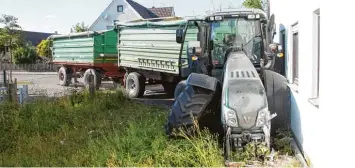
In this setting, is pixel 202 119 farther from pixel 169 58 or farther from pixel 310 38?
pixel 169 58

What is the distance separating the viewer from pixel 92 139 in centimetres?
604

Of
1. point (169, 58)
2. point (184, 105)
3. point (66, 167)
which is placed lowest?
point (66, 167)

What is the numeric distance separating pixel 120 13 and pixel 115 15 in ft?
2.16

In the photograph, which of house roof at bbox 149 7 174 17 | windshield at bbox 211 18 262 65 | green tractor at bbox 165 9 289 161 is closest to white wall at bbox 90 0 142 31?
house roof at bbox 149 7 174 17

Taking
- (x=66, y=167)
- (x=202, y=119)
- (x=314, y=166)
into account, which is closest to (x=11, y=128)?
(x=66, y=167)

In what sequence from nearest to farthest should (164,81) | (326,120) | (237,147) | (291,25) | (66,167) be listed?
(326,120) < (237,147) < (66,167) < (291,25) < (164,81)

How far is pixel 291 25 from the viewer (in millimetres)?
6801

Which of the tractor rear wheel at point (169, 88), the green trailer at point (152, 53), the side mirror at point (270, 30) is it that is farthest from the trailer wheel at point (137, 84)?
the side mirror at point (270, 30)

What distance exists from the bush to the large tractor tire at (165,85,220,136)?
113ft

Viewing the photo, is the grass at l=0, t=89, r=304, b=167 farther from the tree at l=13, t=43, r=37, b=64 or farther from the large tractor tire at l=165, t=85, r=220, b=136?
the tree at l=13, t=43, r=37, b=64

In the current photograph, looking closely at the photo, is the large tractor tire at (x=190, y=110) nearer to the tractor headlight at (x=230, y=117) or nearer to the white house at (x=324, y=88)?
the tractor headlight at (x=230, y=117)

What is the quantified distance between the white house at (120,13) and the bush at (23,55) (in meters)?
6.48

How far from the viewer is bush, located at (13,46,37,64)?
36.0m

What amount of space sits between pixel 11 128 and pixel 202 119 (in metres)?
3.97
